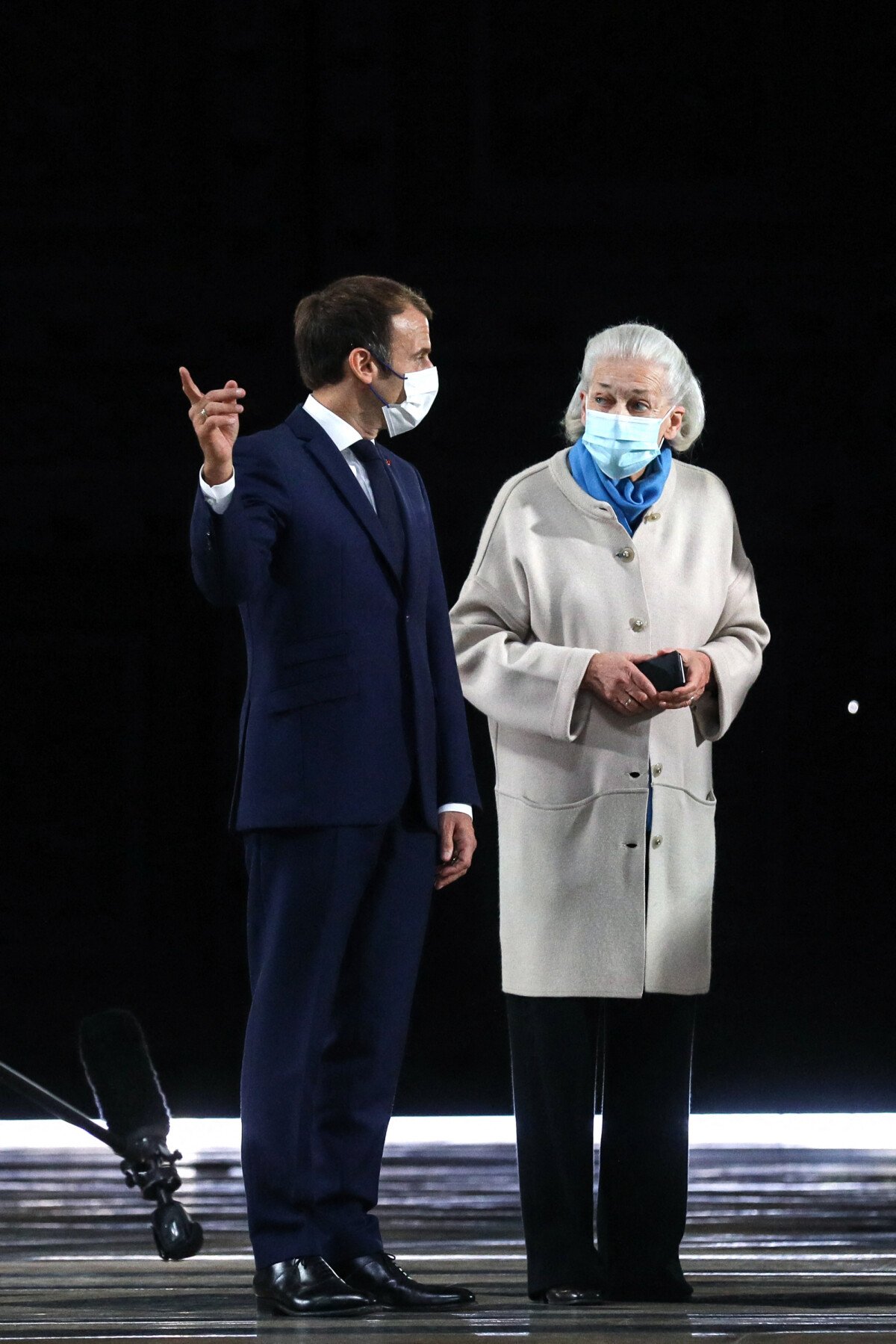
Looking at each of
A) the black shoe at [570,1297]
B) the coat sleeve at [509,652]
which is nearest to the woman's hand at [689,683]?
the coat sleeve at [509,652]

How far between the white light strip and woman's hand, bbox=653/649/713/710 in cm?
113

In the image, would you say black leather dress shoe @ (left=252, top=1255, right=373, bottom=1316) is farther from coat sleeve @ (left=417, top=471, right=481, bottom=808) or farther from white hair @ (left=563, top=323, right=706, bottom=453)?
white hair @ (left=563, top=323, right=706, bottom=453)

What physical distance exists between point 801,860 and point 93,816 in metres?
1.27

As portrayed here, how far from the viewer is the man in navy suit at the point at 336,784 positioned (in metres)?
2.33

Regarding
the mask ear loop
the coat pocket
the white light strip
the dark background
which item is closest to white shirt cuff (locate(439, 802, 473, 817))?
the coat pocket

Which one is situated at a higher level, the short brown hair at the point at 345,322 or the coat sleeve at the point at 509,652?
the short brown hair at the point at 345,322

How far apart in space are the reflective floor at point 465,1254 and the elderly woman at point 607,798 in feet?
0.55

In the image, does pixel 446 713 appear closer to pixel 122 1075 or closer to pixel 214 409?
pixel 214 409

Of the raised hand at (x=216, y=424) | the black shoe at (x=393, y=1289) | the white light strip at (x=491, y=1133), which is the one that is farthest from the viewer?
the white light strip at (x=491, y=1133)

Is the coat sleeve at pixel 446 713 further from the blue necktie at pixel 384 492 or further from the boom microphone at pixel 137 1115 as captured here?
the boom microphone at pixel 137 1115

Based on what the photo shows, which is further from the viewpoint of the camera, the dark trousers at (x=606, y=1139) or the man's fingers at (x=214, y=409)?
the dark trousers at (x=606, y=1139)

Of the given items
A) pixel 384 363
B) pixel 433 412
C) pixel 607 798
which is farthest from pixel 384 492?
pixel 433 412

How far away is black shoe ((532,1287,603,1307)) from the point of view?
7.95 ft

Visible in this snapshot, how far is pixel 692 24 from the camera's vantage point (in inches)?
136
